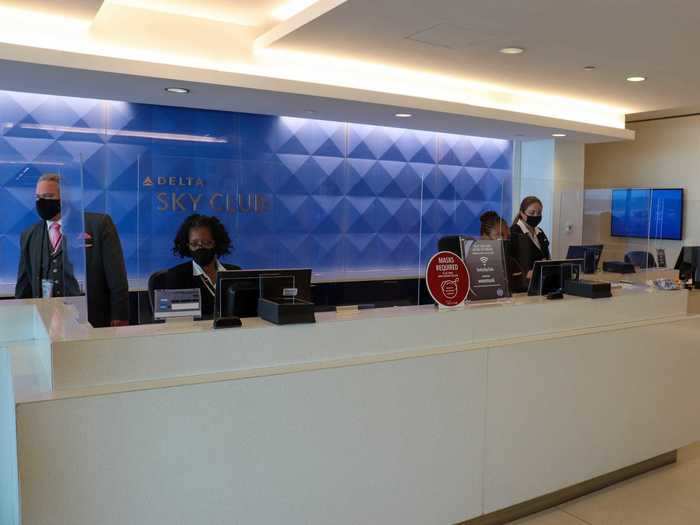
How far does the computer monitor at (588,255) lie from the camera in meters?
4.37

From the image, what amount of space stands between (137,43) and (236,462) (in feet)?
11.8

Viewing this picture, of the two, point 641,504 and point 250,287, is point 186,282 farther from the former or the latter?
point 641,504

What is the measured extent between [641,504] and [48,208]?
3.61 m

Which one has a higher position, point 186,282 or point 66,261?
point 66,261

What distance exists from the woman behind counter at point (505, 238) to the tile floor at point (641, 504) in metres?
1.25

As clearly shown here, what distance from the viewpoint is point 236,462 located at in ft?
7.93

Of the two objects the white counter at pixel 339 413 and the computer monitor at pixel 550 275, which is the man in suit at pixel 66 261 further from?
the computer monitor at pixel 550 275

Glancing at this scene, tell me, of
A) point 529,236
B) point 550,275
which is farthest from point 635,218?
point 550,275

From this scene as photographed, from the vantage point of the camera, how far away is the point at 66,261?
3166 millimetres

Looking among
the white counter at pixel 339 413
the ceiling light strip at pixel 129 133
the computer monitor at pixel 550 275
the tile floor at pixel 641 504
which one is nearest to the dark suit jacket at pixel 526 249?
the computer monitor at pixel 550 275

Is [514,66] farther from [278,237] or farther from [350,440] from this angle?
[350,440]

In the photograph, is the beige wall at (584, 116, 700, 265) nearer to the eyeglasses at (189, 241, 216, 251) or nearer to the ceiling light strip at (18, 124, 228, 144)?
the ceiling light strip at (18, 124, 228, 144)

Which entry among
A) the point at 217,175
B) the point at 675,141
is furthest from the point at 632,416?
the point at 675,141

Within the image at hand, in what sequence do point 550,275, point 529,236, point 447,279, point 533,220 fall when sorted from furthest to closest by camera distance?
point 533,220, point 529,236, point 550,275, point 447,279
